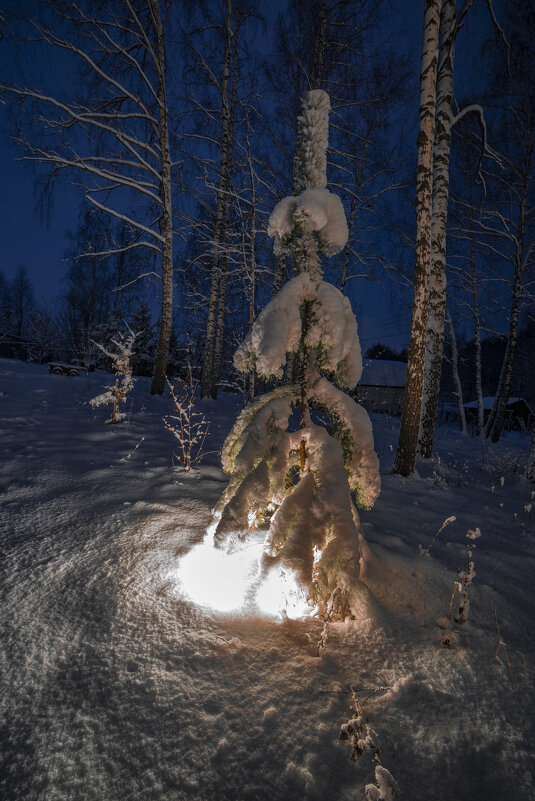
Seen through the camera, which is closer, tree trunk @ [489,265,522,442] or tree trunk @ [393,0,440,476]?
tree trunk @ [393,0,440,476]

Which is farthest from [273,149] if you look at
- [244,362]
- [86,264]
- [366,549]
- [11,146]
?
[86,264]

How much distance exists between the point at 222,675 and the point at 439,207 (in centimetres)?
701

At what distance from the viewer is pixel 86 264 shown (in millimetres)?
26234

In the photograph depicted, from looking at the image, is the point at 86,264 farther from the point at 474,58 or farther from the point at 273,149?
the point at 474,58

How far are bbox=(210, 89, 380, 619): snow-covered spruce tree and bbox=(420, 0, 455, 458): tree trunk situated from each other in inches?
176

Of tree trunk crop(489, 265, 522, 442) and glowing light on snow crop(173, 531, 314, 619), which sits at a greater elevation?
tree trunk crop(489, 265, 522, 442)

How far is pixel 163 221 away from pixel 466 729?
428 inches

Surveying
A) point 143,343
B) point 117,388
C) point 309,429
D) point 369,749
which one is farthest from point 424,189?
point 143,343

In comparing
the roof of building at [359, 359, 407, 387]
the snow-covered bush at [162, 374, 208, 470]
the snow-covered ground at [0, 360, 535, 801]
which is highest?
the roof of building at [359, 359, 407, 387]

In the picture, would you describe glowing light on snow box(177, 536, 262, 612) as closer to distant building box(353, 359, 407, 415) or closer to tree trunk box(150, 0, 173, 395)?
tree trunk box(150, 0, 173, 395)

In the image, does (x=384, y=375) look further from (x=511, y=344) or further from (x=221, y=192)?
(x=221, y=192)

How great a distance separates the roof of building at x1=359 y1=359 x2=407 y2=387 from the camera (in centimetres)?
3341

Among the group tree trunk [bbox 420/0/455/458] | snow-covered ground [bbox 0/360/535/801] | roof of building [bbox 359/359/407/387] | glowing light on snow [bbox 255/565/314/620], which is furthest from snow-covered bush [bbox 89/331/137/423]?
roof of building [bbox 359/359/407/387]

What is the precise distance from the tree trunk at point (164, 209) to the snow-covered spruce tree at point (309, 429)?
7633 mm
